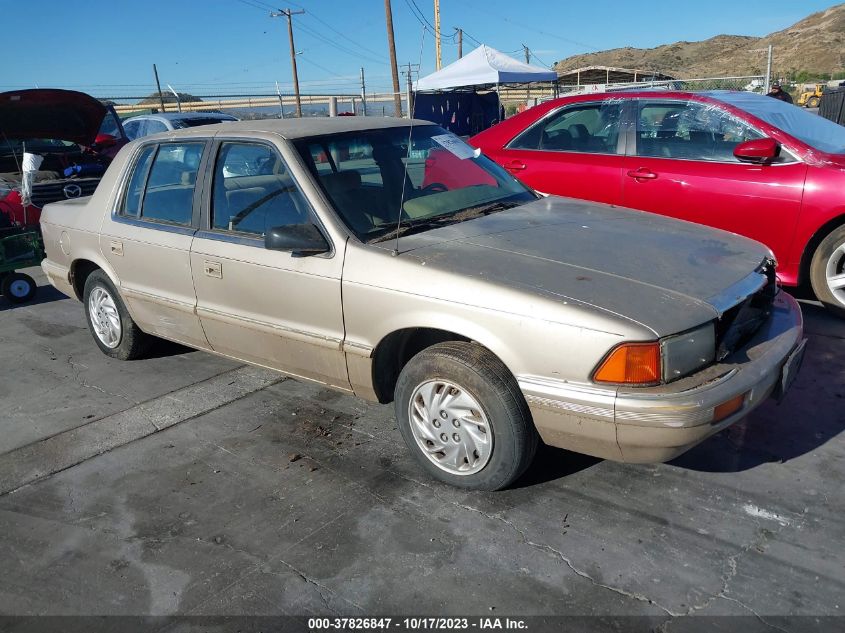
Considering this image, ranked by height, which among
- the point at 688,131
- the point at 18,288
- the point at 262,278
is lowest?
the point at 18,288

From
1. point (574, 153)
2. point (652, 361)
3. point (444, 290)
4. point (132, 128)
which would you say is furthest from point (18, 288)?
point (132, 128)

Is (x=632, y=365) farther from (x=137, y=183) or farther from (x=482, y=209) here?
(x=137, y=183)

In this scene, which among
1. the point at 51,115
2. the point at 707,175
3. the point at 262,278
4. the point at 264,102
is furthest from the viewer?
the point at 264,102

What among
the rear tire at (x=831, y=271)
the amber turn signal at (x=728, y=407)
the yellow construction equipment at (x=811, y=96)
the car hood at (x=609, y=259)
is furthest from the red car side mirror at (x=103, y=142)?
the yellow construction equipment at (x=811, y=96)

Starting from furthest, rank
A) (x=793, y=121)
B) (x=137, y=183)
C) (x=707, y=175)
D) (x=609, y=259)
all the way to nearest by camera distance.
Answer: (x=793, y=121) → (x=707, y=175) → (x=137, y=183) → (x=609, y=259)

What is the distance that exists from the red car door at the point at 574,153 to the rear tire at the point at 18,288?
4781 mm

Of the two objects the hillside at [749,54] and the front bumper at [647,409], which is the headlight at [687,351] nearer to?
the front bumper at [647,409]

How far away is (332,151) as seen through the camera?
12.3 feet

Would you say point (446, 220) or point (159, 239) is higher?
point (446, 220)

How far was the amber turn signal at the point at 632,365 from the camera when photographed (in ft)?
8.49

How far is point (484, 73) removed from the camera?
54.1ft

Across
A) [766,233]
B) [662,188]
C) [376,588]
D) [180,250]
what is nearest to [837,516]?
[376,588]

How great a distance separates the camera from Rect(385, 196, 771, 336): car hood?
2.75 metres

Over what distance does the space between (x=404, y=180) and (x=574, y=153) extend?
2.73 metres
